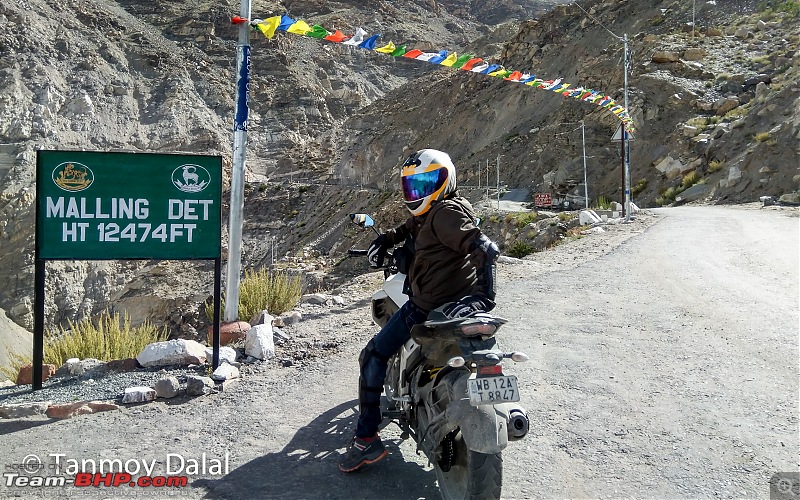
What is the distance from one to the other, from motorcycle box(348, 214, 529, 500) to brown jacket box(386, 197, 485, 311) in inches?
9.6

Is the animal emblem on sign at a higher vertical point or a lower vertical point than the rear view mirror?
higher

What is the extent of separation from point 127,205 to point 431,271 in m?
3.32

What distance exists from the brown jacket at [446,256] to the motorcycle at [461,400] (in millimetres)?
244

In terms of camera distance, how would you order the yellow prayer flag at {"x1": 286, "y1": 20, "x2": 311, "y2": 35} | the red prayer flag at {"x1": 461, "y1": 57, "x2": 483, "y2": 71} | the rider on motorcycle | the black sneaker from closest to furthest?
1. the rider on motorcycle
2. the black sneaker
3. the yellow prayer flag at {"x1": 286, "y1": 20, "x2": 311, "y2": 35}
4. the red prayer flag at {"x1": 461, "y1": 57, "x2": 483, "y2": 71}

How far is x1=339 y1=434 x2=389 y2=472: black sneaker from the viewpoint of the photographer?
3.75 m

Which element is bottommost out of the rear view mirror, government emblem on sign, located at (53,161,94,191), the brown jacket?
the brown jacket

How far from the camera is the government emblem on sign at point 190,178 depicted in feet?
19.0

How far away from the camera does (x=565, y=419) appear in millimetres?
4562

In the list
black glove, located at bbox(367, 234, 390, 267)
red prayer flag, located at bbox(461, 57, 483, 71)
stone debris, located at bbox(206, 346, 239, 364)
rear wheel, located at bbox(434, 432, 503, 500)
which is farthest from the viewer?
red prayer flag, located at bbox(461, 57, 483, 71)

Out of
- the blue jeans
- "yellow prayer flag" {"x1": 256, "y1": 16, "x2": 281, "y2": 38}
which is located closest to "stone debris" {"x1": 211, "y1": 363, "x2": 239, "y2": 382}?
the blue jeans

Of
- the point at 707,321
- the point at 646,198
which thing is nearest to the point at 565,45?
the point at 646,198

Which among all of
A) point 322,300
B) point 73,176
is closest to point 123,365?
point 73,176

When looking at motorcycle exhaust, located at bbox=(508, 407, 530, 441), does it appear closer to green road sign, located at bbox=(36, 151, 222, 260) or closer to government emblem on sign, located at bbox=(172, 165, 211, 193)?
green road sign, located at bbox=(36, 151, 222, 260)

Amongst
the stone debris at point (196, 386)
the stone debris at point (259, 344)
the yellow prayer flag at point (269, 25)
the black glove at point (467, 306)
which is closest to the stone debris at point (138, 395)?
the stone debris at point (196, 386)
